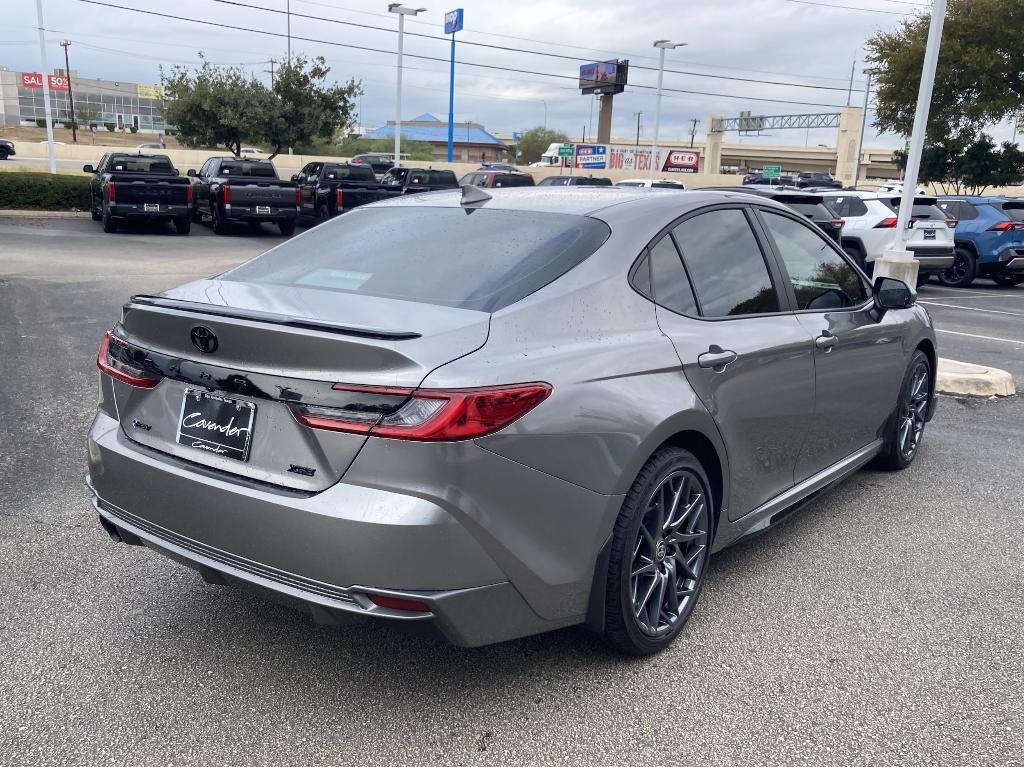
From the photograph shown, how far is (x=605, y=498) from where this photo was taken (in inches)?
113

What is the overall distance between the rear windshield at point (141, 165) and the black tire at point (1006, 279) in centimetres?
1830

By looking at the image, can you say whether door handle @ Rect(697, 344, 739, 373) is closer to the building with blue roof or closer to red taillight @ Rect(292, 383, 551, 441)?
red taillight @ Rect(292, 383, 551, 441)

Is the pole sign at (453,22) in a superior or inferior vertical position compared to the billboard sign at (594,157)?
superior

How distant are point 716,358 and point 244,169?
70.3ft

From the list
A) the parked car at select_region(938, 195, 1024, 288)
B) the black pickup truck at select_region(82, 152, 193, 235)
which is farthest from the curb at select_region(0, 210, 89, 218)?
the parked car at select_region(938, 195, 1024, 288)

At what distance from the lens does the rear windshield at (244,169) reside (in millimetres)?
22703

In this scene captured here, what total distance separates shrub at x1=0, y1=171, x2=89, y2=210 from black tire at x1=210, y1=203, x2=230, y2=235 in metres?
5.21

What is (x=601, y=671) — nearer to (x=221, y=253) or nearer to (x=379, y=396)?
(x=379, y=396)

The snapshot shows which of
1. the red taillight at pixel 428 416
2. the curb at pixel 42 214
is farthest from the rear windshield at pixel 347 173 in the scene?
the red taillight at pixel 428 416

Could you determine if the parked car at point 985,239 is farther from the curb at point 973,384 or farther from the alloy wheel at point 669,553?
the alloy wheel at point 669,553

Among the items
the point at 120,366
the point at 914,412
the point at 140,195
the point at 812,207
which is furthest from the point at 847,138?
the point at 120,366

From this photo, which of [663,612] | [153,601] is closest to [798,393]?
[663,612]

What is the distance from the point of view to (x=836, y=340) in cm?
427

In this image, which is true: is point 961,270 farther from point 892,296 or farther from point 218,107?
point 218,107
